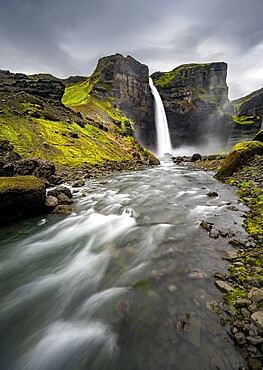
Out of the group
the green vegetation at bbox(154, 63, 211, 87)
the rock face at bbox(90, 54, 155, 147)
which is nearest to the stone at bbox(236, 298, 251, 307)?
the rock face at bbox(90, 54, 155, 147)

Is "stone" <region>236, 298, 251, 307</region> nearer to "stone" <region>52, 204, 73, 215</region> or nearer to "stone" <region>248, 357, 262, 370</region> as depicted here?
"stone" <region>248, 357, 262, 370</region>

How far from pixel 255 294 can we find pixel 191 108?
88058 millimetres

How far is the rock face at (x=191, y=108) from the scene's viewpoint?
80.6 metres

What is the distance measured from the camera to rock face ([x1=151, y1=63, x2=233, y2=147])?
8062 centimetres

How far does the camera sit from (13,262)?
17.5 feet

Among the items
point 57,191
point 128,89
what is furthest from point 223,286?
point 128,89

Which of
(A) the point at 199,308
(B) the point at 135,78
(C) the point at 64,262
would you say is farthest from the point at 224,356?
(B) the point at 135,78

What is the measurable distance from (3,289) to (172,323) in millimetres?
3826

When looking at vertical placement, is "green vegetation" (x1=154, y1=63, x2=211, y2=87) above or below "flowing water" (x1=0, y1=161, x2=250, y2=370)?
above

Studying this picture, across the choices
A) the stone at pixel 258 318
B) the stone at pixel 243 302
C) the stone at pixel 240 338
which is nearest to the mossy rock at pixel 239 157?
the stone at pixel 243 302

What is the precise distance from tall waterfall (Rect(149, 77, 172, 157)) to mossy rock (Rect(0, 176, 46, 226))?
6738 cm

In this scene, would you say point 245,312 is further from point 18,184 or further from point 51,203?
point 51,203

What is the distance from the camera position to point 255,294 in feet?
A: 9.78

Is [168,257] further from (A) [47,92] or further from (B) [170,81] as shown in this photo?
(B) [170,81]
